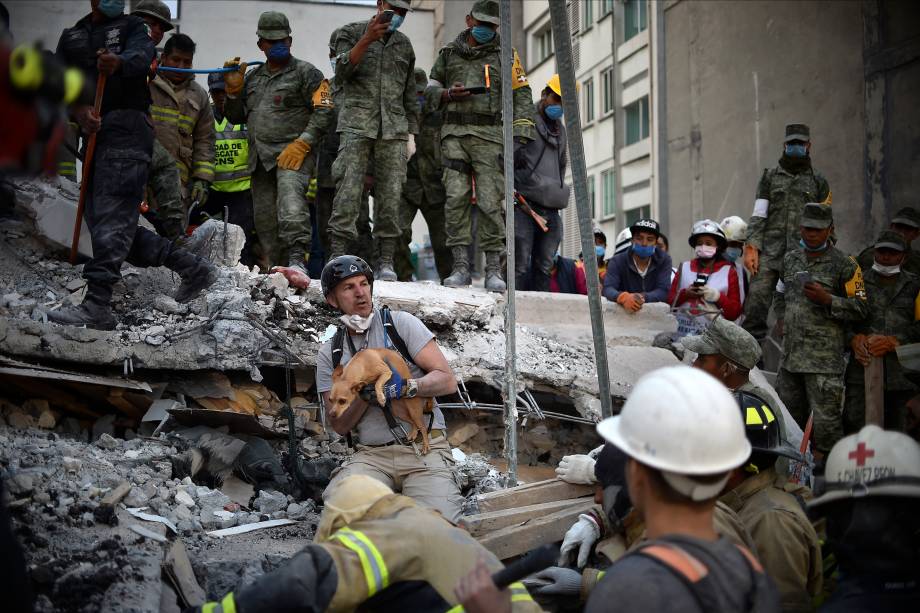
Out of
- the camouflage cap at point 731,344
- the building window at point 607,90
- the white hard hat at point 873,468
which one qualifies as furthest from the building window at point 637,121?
the white hard hat at point 873,468

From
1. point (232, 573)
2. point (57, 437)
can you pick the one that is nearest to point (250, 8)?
point (57, 437)

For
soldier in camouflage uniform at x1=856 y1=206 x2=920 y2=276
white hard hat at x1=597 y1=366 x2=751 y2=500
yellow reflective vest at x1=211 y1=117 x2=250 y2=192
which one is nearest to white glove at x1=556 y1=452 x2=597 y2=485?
white hard hat at x1=597 y1=366 x2=751 y2=500

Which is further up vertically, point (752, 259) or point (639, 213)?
point (639, 213)

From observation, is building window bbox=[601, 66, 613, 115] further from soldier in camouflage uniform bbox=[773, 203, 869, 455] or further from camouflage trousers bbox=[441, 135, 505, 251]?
soldier in camouflage uniform bbox=[773, 203, 869, 455]

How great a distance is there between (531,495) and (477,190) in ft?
11.7

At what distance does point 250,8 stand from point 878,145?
44.5 ft

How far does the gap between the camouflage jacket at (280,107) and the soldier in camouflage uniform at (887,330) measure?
4.68m

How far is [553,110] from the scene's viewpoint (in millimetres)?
7934

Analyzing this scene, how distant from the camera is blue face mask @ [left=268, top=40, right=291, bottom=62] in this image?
7594 millimetres

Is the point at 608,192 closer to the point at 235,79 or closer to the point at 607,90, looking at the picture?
the point at 607,90

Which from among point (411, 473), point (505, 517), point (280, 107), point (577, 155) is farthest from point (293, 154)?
point (505, 517)

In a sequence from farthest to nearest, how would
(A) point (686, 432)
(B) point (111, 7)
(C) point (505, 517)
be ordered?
(B) point (111, 7)
(C) point (505, 517)
(A) point (686, 432)

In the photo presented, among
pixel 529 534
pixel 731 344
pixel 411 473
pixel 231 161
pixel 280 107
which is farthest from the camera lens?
pixel 231 161

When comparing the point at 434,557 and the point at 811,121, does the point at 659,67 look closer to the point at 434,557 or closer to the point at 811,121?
the point at 811,121
